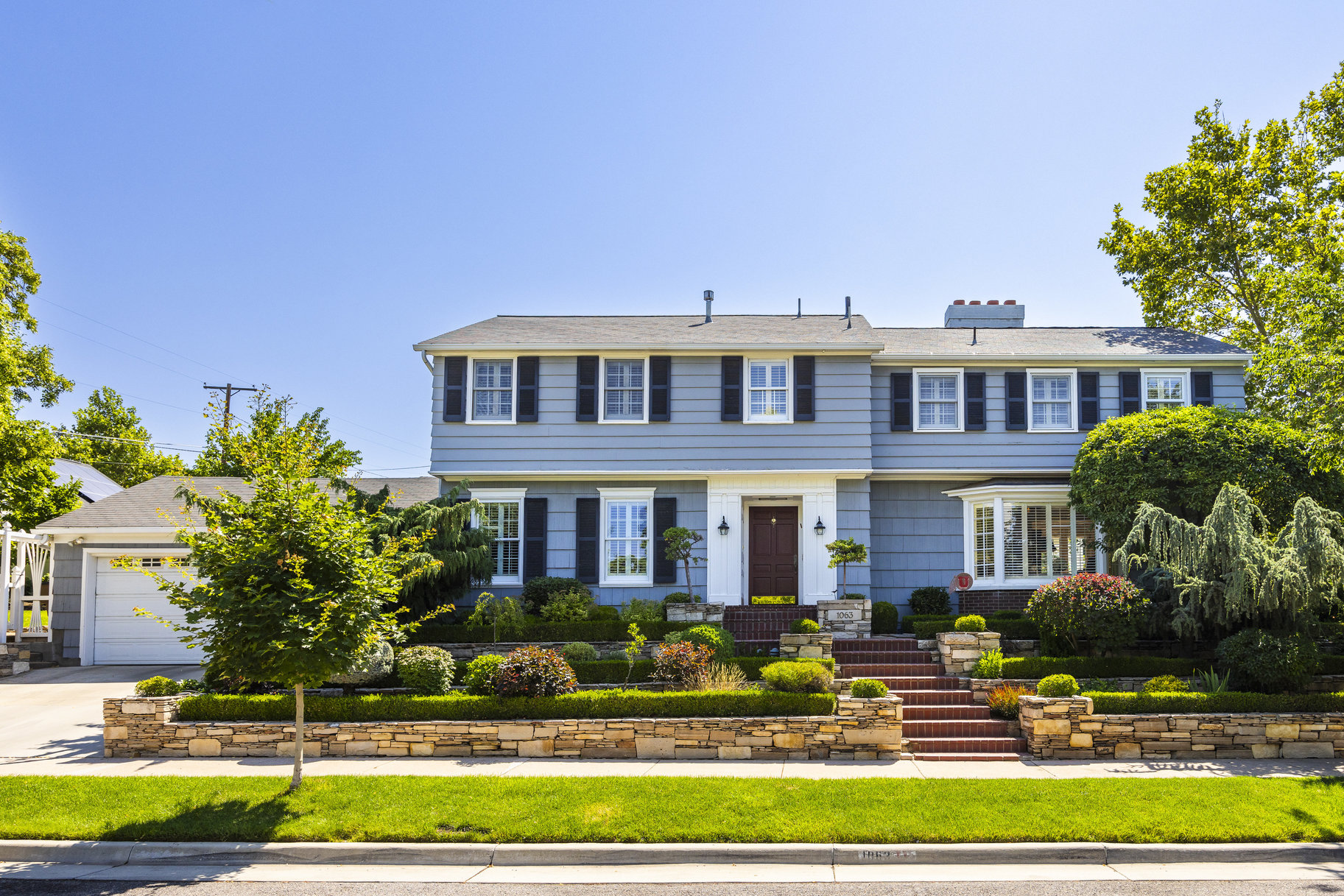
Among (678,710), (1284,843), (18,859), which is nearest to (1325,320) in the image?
(1284,843)

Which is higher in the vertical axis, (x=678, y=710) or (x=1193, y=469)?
(x=1193, y=469)

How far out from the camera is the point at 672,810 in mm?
8750

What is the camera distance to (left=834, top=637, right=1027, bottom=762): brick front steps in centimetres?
1189

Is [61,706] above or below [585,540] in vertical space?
below

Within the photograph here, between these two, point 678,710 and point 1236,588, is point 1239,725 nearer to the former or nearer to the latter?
point 1236,588

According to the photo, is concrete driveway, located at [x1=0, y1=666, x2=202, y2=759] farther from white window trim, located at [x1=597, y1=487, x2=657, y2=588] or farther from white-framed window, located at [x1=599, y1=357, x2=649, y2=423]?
white-framed window, located at [x1=599, y1=357, x2=649, y2=423]

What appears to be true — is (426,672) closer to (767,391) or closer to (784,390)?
(767,391)

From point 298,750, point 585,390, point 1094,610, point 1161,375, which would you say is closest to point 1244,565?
point 1094,610

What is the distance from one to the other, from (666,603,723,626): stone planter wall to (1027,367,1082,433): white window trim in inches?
317

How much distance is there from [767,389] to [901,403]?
9.73 ft

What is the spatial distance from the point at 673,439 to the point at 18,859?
12.8 meters

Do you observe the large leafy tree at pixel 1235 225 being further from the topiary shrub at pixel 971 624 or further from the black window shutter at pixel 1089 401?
the topiary shrub at pixel 971 624

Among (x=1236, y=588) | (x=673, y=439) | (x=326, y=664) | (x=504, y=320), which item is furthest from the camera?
(x=504, y=320)

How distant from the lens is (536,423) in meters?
18.9
